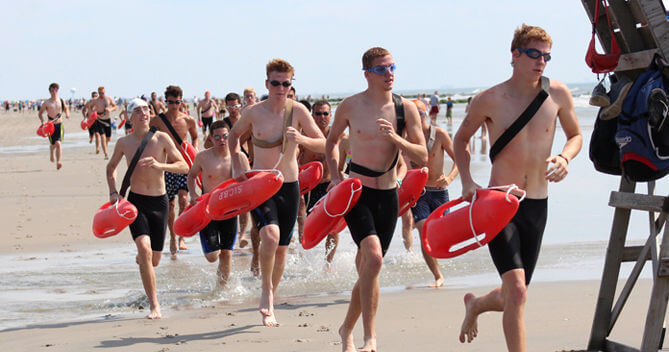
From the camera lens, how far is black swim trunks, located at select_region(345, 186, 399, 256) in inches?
224

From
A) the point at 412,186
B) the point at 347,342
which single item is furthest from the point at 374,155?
the point at 347,342

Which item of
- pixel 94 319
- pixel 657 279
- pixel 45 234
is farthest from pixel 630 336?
pixel 45 234

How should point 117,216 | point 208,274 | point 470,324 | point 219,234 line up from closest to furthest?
1. point 470,324
2. point 117,216
3. point 219,234
4. point 208,274

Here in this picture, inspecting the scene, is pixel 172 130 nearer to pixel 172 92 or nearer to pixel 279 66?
pixel 172 92

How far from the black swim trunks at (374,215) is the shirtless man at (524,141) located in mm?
1073

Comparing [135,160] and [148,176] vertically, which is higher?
[135,160]

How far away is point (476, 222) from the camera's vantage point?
14.8 feet

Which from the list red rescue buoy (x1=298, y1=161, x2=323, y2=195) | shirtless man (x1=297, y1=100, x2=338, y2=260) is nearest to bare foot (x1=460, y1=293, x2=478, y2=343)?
red rescue buoy (x1=298, y1=161, x2=323, y2=195)

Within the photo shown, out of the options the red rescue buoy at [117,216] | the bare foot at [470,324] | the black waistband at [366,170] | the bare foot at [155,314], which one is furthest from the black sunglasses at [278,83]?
the bare foot at [470,324]

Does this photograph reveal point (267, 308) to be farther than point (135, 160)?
No

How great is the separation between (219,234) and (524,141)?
4478 millimetres

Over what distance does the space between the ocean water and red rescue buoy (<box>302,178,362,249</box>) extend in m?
2.36

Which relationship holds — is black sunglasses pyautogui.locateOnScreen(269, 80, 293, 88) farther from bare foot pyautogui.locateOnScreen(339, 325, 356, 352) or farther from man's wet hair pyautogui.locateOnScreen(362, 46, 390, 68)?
bare foot pyautogui.locateOnScreen(339, 325, 356, 352)

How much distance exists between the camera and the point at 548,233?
1141 centimetres
